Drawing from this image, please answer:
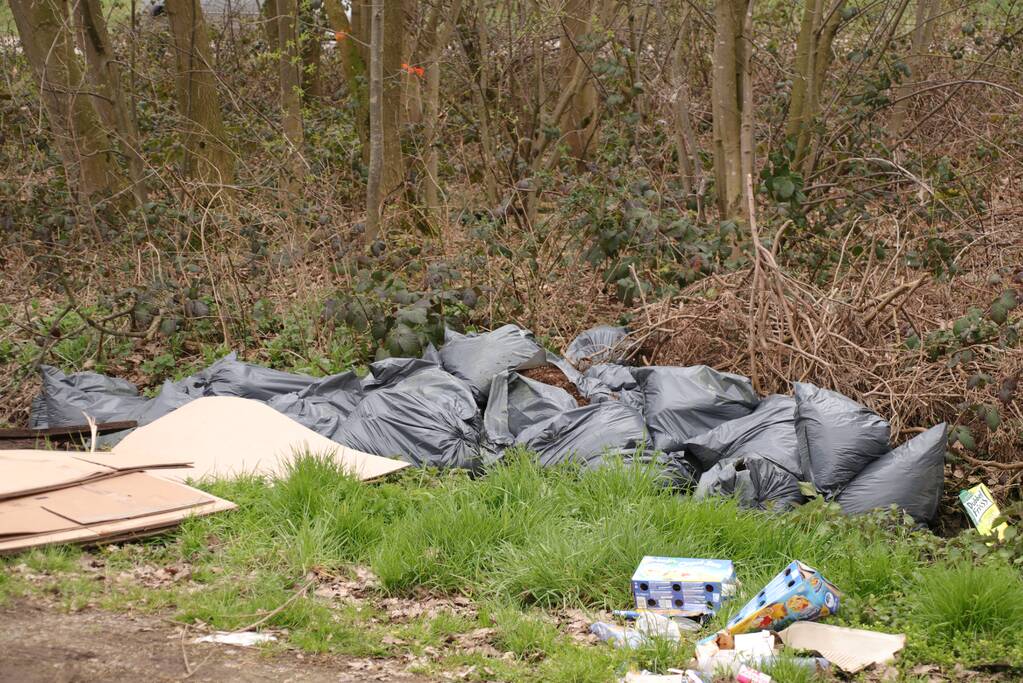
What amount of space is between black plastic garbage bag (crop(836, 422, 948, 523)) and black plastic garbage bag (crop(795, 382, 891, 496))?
0.21ft

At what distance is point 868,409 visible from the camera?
196 inches

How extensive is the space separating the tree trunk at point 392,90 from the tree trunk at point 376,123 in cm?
105

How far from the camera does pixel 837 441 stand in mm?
4742

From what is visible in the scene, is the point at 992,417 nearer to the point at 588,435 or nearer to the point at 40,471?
the point at 588,435

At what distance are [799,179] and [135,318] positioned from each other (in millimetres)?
4552

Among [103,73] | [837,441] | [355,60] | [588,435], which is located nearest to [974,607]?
[837,441]

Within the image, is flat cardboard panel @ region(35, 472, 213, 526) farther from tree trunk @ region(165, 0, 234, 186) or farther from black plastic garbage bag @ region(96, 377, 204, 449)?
tree trunk @ region(165, 0, 234, 186)

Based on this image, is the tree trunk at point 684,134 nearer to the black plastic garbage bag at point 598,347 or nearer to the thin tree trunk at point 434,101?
the thin tree trunk at point 434,101

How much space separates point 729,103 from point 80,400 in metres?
4.90

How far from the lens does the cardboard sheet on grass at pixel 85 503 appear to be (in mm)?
4289

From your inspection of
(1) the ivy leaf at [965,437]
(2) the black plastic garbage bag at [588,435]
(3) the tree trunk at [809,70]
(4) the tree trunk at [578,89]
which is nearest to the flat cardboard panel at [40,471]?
(2) the black plastic garbage bag at [588,435]

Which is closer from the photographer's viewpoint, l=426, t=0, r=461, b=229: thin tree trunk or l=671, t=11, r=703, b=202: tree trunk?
l=671, t=11, r=703, b=202: tree trunk

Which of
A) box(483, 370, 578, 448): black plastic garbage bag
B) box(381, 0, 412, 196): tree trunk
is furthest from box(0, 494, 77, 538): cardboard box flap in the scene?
box(381, 0, 412, 196): tree trunk

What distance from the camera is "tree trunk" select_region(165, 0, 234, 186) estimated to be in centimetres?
954
